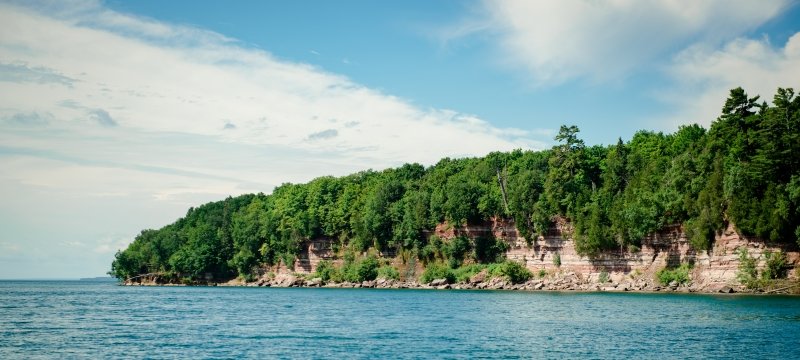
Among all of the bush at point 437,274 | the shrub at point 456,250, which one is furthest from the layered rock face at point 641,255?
the bush at point 437,274

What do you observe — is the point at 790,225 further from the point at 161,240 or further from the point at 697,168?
the point at 161,240

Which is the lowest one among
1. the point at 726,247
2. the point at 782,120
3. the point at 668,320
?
the point at 668,320

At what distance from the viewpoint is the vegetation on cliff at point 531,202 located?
75312mm

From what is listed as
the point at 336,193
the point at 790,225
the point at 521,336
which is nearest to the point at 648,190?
the point at 790,225

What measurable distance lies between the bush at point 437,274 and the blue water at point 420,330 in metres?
43.7

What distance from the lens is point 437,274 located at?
366ft

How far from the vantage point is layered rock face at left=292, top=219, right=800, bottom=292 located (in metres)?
77.1

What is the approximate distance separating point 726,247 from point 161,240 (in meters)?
125

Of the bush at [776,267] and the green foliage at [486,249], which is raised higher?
the green foliage at [486,249]

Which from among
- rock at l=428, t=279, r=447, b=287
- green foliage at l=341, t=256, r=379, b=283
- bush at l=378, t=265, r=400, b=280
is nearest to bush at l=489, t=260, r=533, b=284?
rock at l=428, t=279, r=447, b=287

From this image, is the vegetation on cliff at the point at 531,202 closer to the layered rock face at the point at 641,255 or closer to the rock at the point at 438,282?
the layered rock face at the point at 641,255

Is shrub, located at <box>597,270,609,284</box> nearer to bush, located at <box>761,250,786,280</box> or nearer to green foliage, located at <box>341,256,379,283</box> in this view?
bush, located at <box>761,250,786,280</box>

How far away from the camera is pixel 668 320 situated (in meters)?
48.3

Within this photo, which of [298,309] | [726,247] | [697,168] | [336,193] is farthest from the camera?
[336,193]
